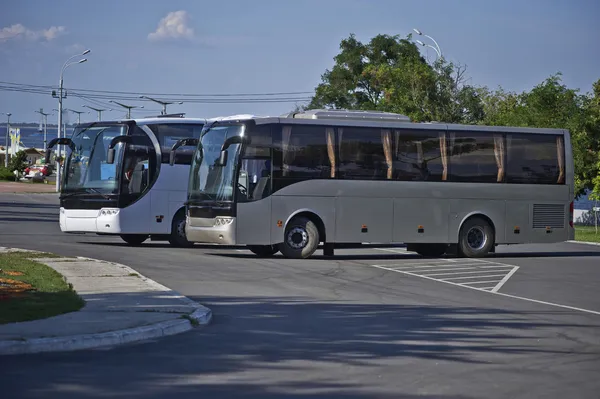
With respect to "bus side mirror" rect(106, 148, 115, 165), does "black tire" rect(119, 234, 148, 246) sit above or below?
below

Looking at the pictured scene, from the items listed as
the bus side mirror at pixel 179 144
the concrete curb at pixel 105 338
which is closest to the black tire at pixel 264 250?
the bus side mirror at pixel 179 144

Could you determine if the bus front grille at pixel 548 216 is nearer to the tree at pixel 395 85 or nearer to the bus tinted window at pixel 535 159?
the bus tinted window at pixel 535 159

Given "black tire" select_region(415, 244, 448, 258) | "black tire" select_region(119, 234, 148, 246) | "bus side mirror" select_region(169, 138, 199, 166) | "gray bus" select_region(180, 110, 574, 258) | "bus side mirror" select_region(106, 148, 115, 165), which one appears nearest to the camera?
"gray bus" select_region(180, 110, 574, 258)

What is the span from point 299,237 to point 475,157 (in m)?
5.42

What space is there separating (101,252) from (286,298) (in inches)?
375

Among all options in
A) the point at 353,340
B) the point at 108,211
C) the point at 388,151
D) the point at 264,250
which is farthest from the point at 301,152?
the point at 353,340

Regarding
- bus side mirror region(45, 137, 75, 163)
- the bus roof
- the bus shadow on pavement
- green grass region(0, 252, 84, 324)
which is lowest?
the bus shadow on pavement

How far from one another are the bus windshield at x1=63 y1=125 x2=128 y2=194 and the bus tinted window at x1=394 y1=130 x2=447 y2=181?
737cm

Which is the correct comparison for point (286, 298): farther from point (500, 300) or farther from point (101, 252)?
point (101, 252)

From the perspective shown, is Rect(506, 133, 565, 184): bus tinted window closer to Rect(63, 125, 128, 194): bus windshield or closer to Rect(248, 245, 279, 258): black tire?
Rect(248, 245, 279, 258): black tire

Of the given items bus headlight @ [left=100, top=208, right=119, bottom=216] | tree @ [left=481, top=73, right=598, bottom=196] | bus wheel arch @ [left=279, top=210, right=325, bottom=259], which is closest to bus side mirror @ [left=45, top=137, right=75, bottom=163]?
bus headlight @ [left=100, top=208, right=119, bottom=216]

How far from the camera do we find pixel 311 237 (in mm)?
24438

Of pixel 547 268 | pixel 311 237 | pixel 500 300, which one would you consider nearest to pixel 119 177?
pixel 311 237

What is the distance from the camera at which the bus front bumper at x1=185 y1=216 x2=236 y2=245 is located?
23484 millimetres
